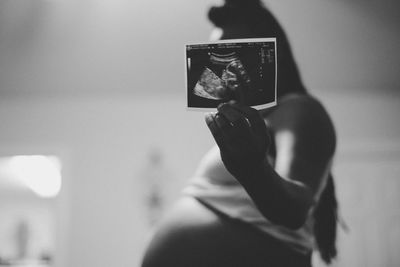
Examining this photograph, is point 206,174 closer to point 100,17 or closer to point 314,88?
point 100,17

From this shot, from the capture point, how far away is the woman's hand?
50 cm

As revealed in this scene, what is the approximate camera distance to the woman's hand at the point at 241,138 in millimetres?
497

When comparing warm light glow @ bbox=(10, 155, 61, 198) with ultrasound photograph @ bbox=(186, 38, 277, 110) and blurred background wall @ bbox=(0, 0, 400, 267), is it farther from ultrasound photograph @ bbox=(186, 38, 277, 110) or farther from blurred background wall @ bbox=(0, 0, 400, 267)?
ultrasound photograph @ bbox=(186, 38, 277, 110)

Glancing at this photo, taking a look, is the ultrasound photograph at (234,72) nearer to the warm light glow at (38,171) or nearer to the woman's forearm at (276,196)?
the woman's forearm at (276,196)

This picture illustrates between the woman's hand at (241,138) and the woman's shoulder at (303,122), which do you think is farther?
the woman's shoulder at (303,122)

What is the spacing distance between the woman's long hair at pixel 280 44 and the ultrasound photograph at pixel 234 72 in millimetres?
173

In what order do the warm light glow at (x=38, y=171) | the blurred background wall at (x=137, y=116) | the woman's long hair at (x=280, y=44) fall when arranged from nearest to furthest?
1. the woman's long hair at (x=280, y=44)
2. the blurred background wall at (x=137, y=116)
3. the warm light glow at (x=38, y=171)

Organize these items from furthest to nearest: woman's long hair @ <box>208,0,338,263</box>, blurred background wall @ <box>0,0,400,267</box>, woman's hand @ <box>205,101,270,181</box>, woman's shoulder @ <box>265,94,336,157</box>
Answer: blurred background wall @ <box>0,0,400,267</box> < woman's long hair @ <box>208,0,338,263</box> < woman's shoulder @ <box>265,94,336,157</box> < woman's hand @ <box>205,101,270,181</box>

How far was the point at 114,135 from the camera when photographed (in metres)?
2.83

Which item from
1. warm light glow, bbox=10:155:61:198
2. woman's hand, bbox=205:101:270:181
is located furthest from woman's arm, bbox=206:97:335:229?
warm light glow, bbox=10:155:61:198

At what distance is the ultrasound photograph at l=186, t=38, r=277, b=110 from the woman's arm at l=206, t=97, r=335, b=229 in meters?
0.07

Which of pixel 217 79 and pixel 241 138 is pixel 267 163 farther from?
pixel 217 79

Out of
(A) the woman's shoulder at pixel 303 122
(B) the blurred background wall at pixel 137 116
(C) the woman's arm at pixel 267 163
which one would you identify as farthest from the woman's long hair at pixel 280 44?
(B) the blurred background wall at pixel 137 116

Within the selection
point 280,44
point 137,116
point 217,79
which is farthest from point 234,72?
point 137,116
